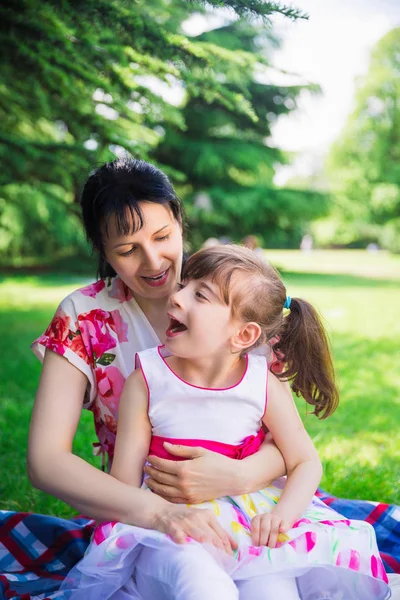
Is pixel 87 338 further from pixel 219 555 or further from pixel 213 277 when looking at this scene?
pixel 219 555

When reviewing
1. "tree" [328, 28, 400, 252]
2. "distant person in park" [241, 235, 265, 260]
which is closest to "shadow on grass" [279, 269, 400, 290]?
"distant person in park" [241, 235, 265, 260]

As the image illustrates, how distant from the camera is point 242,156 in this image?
16.4 m

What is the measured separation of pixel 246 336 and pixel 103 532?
25.8 inches

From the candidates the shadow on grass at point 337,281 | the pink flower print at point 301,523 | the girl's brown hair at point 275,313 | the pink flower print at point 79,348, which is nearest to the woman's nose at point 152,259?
the girl's brown hair at point 275,313

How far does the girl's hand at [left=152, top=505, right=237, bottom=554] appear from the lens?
1518 mm

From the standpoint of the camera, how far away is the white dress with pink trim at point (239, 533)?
5.10 feet

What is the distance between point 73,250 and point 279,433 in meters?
16.9

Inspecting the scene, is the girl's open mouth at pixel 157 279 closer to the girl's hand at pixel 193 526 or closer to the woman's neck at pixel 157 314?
the woman's neck at pixel 157 314

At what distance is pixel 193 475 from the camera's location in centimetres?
164

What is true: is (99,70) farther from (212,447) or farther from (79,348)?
(212,447)

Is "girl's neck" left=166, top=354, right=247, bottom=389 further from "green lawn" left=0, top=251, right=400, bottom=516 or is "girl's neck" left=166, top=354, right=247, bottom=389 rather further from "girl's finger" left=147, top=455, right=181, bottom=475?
"green lawn" left=0, top=251, right=400, bottom=516

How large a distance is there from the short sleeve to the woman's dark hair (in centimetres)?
25

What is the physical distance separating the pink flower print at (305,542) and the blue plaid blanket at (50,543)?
68 cm

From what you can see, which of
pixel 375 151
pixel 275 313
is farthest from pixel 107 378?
pixel 375 151
